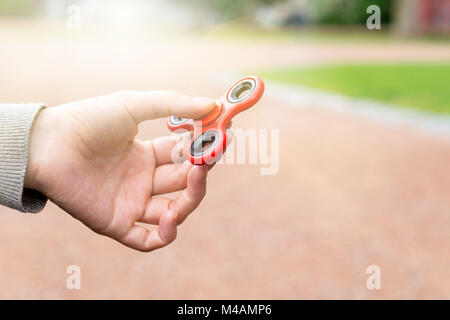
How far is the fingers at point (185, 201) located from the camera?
170 centimetres

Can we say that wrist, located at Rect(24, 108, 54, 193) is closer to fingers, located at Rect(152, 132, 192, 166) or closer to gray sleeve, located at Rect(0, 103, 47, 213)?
gray sleeve, located at Rect(0, 103, 47, 213)

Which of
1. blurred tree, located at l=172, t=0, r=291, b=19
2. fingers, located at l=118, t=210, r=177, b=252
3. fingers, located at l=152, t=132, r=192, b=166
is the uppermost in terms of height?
fingers, located at l=152, t=132, r=192, b=166

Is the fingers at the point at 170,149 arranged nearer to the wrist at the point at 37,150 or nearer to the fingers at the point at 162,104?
the fingers at the point at 162,104

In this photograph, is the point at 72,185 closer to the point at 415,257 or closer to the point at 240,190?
the point at 415,257

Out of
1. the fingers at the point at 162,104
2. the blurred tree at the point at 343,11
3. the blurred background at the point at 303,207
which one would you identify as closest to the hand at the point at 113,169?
the fingers at the point at 162,104

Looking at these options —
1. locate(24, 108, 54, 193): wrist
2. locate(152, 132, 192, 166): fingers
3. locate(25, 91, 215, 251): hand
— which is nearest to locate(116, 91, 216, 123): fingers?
locate(25, 91, 215, 251): hand

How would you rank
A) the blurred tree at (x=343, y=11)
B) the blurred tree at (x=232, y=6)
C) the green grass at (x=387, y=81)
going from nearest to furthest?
the green grass at (x=387, y=81)
the blurred tree at (x=343, y=11)
the blurred tree at (x=232, y=6)

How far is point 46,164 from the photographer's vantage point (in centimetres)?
177

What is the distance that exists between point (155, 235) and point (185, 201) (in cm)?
16

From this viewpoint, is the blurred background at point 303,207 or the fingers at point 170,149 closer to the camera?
the fingers at point 170,149

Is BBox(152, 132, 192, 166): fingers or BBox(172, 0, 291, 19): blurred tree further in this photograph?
BBox(172, 0, 291, 19): blurred tree

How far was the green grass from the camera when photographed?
7426 millimetres

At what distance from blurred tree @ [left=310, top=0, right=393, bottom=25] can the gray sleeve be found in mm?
24587

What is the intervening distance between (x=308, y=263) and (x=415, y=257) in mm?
601
